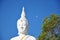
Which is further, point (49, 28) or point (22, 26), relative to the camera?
point (22, 26)

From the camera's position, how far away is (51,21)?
1.34 meters

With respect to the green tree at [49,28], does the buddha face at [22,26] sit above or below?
above

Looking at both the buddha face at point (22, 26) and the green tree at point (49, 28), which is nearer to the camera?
the green tree at point (49, 28)

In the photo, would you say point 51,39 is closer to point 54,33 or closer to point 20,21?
point 54,33

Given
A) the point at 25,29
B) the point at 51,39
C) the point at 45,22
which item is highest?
the point at 25,29

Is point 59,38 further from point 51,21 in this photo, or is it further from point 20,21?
point 20,21

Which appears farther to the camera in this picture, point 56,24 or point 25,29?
point 25,29

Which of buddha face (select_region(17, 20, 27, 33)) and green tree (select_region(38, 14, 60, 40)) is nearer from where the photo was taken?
green tree (select_region(38, 14, 60, 40))

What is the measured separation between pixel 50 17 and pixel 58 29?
0.10 meters

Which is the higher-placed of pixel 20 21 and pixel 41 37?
pixel 20 21

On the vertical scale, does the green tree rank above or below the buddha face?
below

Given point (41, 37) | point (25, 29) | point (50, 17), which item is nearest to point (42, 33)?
point (41, 37)

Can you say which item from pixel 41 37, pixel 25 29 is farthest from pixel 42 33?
pixel 25 29

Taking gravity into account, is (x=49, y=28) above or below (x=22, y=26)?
below
